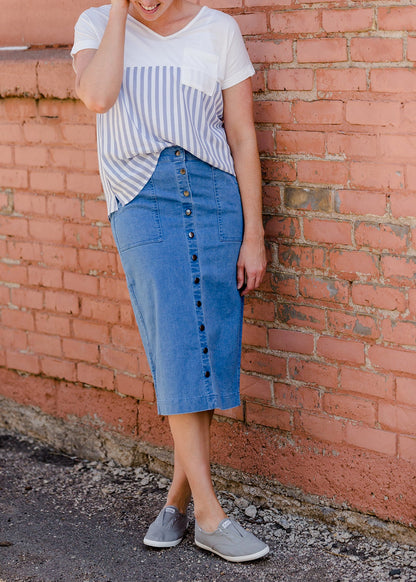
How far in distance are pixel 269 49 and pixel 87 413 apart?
1.91 m

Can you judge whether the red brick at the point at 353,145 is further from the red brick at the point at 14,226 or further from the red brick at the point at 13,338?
the red brick at the point at 13,338

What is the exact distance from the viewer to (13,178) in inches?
166

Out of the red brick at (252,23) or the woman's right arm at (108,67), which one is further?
the red brick at (252,23)

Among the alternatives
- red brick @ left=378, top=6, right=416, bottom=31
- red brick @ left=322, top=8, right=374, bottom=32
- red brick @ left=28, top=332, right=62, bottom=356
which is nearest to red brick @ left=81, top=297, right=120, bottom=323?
red brick @ left=28, top=332, right=62, bottom=356

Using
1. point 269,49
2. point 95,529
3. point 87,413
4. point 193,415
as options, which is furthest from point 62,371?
point 269,49

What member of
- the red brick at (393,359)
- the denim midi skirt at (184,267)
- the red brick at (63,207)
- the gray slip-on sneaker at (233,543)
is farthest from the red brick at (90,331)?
the red brick at (393,359)

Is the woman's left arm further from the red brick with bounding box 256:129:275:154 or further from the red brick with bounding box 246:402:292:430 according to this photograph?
the red brick with bounding box 246:402:292:430

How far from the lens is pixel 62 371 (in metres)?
4.22

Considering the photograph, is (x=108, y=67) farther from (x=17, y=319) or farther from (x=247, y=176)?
(x=17, y=319)

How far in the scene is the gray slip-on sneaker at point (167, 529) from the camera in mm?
3281

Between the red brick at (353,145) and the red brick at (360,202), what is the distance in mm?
127

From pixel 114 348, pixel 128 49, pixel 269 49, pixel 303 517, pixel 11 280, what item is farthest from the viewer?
pixel 11 280

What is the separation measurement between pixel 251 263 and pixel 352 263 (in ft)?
1.18

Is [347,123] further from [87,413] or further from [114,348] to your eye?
[87,413]
